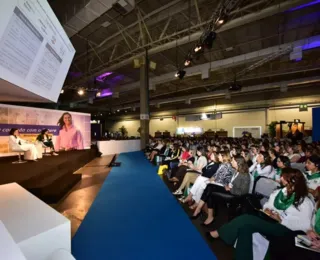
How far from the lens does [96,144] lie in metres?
11.8

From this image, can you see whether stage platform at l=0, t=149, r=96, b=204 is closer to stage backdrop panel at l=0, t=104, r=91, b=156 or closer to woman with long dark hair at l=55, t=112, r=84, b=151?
stage backdrop panel at l=0, t=104, r=91, b=156

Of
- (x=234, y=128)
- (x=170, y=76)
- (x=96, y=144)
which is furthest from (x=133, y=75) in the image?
(x=234, y=128)

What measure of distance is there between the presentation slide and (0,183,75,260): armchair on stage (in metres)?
1.28

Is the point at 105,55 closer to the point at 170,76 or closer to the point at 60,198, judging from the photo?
the point at 170,76

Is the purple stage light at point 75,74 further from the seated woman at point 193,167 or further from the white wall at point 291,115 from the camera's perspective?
the white wall at point 291,115

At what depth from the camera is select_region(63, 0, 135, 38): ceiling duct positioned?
511cm

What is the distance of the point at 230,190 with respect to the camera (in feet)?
9.48

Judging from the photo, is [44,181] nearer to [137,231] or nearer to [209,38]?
[137,231]

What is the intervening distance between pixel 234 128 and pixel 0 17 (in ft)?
61.0

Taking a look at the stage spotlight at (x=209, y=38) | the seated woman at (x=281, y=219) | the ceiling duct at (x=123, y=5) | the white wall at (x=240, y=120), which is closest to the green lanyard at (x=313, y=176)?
the seated woman at (x=281, y=219)

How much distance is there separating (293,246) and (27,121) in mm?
8353

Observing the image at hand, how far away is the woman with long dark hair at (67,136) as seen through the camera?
8.62 metres

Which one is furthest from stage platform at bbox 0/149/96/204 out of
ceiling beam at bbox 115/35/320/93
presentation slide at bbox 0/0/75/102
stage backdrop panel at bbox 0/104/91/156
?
ceiling beam at bbox 115/35/320/93

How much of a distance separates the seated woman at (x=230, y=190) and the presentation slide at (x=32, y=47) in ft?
8.68
